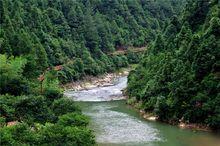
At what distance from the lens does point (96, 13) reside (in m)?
168

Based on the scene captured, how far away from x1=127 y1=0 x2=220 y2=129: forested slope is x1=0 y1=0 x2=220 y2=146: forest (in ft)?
0.47

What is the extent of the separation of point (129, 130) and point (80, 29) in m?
85.1

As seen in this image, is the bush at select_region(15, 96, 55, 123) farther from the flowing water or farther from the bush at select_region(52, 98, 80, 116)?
the flowing water

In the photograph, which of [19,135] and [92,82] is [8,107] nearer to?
[19,135]

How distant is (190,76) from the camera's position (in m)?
77.5

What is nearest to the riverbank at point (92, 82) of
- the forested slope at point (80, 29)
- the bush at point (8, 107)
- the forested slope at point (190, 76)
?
the forested slope at point (80, 29)

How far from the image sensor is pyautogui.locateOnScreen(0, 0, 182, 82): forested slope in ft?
354

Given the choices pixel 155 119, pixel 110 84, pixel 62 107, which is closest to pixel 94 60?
pixel 110 84

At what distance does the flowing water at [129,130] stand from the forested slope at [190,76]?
281 centimetres

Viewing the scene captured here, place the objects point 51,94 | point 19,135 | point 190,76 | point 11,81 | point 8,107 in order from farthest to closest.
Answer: point 190,76
point 51,94
point 11,81
point 8,107
point 19,135

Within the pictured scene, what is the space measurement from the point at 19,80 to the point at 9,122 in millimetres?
10383

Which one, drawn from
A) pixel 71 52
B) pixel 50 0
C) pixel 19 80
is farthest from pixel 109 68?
pixel 19 80

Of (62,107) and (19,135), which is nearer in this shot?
(19,135)

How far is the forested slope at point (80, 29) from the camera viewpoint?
107919 mm
